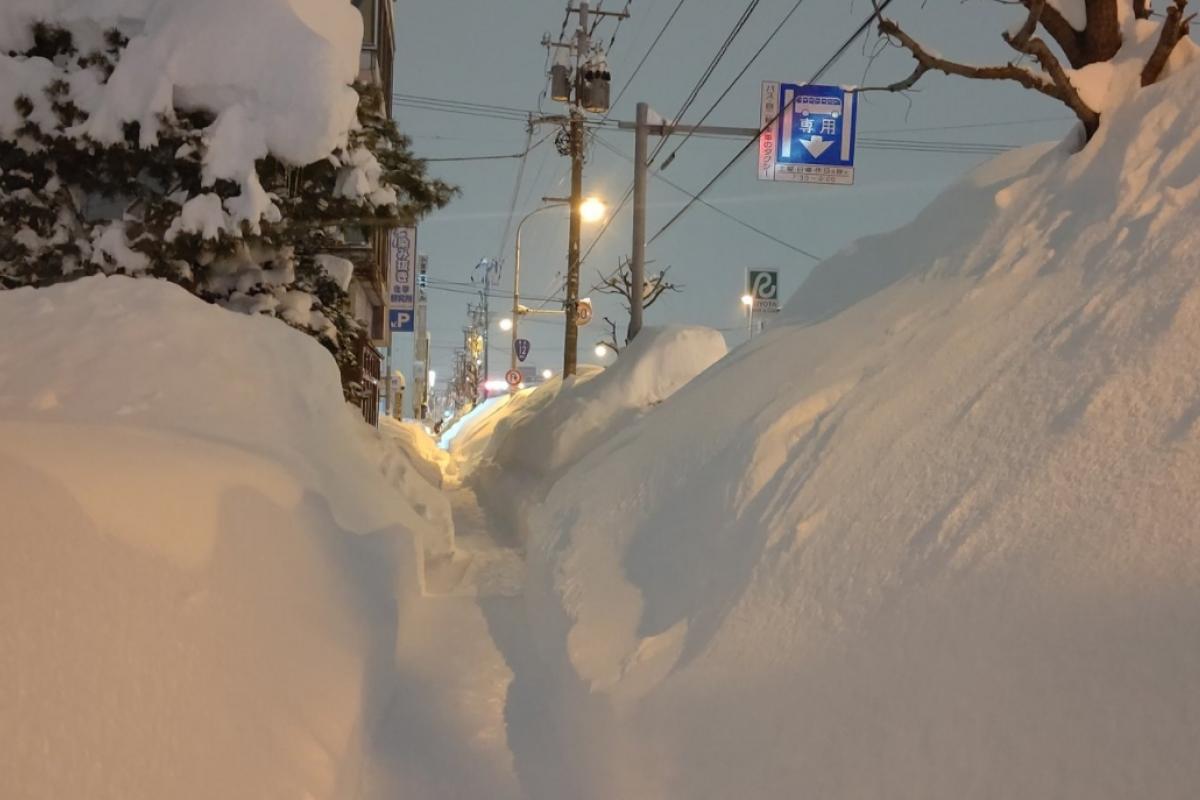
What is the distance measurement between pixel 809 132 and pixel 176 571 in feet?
36.5

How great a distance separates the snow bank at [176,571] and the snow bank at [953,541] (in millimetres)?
1247

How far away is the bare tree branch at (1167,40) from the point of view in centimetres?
579

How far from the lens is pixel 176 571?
3541mm

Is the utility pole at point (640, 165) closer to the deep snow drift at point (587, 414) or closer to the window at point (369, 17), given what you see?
the deep snow drift at point (587, 414)

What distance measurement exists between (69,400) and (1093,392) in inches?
226

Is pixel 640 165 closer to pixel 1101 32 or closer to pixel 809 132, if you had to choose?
pixel 809 132

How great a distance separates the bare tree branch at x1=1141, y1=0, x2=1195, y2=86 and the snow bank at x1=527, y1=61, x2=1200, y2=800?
0.30 metres

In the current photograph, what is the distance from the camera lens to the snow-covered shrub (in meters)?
8.09

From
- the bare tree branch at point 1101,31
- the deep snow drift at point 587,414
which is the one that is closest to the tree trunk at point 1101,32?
the bare tree branch at point 1101,31

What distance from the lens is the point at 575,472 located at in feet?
30.6

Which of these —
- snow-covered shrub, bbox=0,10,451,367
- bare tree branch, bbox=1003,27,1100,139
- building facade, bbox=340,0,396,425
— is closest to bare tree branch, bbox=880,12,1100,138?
bare tree branch, bbox=1003,27,1100,139

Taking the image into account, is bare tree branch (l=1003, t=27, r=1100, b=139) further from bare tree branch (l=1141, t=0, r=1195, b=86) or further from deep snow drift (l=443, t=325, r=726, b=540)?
deep snow drift (l=443, t=325, r=726, b=540)

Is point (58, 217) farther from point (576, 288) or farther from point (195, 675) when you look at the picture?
point (576, 288)

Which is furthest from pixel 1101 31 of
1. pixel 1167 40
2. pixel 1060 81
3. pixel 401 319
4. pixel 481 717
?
pixel 401 319
